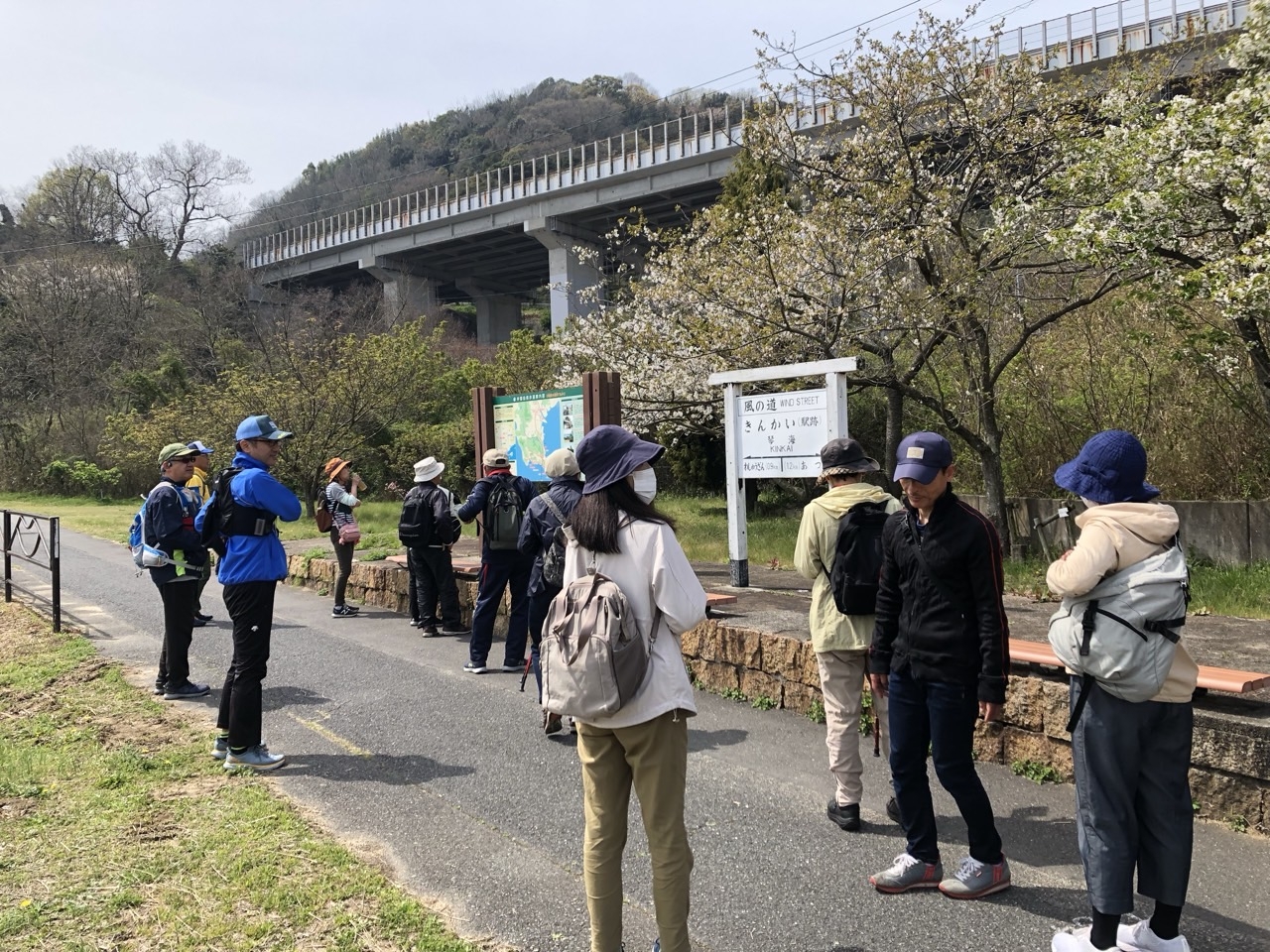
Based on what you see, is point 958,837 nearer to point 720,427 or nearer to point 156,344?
point 720,427

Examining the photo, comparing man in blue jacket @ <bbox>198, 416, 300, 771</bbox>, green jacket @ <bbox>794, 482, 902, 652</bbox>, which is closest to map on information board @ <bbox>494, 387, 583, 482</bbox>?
man in blue jacket @ <bbox>198, 416, 300, 771</bbox>

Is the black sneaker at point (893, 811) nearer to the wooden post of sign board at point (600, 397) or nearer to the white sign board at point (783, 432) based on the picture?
the white sign board at point (783, 432)

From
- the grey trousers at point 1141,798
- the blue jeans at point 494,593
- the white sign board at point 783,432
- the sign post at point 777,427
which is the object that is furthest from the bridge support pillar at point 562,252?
the grey trousers at point 1141,798

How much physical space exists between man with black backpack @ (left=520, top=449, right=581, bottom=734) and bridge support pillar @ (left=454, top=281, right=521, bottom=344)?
55.9m

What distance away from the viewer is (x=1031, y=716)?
441 centimetres

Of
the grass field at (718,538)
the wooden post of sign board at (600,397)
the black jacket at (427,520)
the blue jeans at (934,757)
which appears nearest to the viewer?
the blue jeans at (934,757)

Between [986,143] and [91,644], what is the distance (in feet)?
35.4

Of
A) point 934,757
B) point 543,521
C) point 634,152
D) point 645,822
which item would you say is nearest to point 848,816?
point 934,757

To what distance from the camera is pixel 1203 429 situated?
1085 cm

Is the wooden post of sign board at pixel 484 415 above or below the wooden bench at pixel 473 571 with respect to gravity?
above

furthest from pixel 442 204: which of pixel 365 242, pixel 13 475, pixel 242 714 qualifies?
pixel 242 714

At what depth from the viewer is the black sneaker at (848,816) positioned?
3.86 meters

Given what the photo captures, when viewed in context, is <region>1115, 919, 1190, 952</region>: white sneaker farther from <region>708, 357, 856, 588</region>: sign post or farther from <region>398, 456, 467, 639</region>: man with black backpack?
<region>398, 456, 467, 639</region>: man with black backpack

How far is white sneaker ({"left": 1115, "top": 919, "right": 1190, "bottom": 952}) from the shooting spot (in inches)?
108
